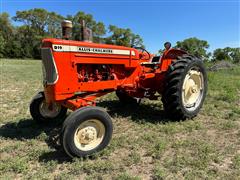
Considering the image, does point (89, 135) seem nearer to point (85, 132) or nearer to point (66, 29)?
point (85, 132)

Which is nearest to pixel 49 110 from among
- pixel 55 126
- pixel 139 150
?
pixel 55 126

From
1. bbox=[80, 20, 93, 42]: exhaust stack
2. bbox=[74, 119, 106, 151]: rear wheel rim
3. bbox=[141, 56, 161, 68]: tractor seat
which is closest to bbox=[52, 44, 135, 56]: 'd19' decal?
bbox=[80, 20, 93, 42]: exhaust stack

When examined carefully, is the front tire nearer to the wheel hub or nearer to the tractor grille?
the wheel hub

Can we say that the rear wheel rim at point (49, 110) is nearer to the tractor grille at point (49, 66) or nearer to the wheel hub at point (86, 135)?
the tractor grille at point (49, 66)

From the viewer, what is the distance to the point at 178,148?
4250 millimetres

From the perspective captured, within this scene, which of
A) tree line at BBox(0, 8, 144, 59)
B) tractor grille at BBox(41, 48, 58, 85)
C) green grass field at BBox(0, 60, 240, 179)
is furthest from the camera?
tree line at BBox(0, 8, 144, 59)

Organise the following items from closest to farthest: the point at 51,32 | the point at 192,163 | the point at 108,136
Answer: the point at 192,163, the point at 108,136, the point at 51,32

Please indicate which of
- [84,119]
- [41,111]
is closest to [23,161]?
[84,119]

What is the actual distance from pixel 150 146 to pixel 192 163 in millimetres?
831

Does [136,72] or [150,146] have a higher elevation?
[136,72]

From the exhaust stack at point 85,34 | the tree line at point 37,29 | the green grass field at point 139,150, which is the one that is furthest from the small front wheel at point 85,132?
the tree line at point 37,29

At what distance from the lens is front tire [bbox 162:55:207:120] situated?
539 cm

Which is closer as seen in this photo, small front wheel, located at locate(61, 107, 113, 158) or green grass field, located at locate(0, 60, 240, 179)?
green grass field, located at locate(0, 60, 240, 179)

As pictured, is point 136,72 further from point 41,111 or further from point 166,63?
point 41,111
